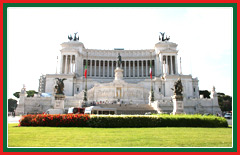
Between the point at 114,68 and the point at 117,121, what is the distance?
73019mm

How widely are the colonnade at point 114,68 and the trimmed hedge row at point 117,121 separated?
67.7 meters

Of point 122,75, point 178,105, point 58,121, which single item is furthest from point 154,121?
point 122,75

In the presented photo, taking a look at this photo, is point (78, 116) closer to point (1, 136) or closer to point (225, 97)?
point (1, 136)

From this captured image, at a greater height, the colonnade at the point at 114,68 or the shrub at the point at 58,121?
the colonnade at the point at 114,68

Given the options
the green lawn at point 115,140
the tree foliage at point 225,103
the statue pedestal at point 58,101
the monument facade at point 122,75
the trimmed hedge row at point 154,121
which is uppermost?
the monument facade at point 122,75

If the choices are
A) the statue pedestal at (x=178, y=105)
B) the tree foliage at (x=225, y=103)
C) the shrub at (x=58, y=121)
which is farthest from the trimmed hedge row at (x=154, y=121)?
the tree foliage at (x=225, y=103)

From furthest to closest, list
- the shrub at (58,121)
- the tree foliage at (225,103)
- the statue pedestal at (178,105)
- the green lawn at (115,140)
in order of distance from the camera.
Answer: the tree foliage at (225,103), the statue pedestal at (178,105), the shrub at (58,121), the green lawn at (115,140)

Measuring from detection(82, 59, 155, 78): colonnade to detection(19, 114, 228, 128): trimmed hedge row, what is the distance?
67.7m

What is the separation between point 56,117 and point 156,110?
2590 centimetres

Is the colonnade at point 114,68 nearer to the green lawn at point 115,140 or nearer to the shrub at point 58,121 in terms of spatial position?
the shrub at point 58,121

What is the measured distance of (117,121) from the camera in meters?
18.1

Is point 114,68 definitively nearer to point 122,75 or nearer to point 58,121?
point 122,75

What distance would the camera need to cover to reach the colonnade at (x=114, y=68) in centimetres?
8838

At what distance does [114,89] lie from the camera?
6028 cm
